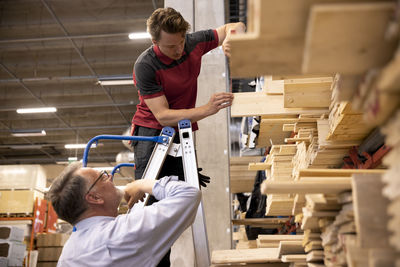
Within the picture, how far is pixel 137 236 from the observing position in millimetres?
2219

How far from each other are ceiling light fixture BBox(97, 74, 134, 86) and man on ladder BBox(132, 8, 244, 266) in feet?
35.3

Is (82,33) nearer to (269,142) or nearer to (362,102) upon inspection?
(269,142)

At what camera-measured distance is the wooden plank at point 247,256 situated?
321 cm

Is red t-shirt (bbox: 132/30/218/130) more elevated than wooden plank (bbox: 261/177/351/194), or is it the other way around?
red t-shirt (bbox: 132/30/218/130)

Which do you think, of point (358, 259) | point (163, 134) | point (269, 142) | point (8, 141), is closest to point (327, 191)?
point (358, 259)

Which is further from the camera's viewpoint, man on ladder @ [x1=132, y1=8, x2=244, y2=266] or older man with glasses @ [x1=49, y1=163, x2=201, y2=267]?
man on ladder @ [x1=132, y1=8, x2=244, y2=266]

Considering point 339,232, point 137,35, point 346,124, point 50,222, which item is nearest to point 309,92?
point 346,124

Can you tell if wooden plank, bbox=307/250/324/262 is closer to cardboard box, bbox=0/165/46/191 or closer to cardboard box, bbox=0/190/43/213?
cardboard box, bbox=0/190/43/213

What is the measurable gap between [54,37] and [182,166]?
10564mm

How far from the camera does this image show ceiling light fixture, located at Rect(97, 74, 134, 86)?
1428 centimetres

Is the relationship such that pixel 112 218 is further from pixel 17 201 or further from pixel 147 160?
pixel 17 201

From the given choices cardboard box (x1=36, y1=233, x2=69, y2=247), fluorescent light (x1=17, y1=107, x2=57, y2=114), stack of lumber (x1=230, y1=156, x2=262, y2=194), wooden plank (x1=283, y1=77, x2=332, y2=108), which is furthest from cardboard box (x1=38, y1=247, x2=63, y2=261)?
wooden plank (x1=283, y1=77, x2=332, y2=108)

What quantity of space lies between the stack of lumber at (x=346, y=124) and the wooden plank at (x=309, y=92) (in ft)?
0.47

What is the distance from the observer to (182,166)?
3.55 meters
